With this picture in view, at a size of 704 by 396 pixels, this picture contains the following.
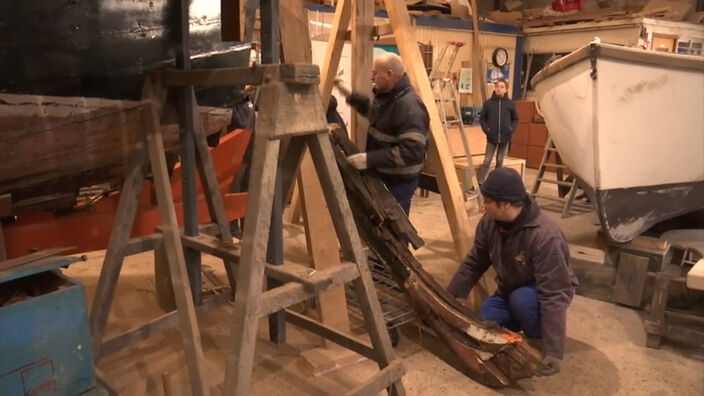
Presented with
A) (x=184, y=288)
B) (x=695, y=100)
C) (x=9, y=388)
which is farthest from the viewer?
(x=695, y=100)

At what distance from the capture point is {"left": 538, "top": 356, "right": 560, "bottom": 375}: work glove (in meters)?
2.15

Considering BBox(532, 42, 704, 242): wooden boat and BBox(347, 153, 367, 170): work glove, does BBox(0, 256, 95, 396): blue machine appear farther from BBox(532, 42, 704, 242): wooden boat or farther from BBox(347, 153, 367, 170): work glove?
BBox(532, 42, 704, 242): wooden boat

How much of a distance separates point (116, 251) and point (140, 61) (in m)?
0.86

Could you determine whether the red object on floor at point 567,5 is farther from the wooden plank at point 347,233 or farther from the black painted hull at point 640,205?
the wooden plank at point 347,233

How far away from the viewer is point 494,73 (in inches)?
362

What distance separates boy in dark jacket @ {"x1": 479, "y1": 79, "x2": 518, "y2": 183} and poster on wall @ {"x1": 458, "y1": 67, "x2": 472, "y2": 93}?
2620 millimetres

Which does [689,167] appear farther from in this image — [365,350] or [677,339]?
[365,350]

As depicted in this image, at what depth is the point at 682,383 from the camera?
2.30m

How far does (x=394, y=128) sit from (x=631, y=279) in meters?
1.75

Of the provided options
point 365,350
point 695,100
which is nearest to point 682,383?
point 365,350

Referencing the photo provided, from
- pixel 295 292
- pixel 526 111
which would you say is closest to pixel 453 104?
pixel 526 111

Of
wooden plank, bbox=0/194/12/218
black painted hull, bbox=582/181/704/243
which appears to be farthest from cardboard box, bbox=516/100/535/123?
wooden plank, bbox=0/194/12/218

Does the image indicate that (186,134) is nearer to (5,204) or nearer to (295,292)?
(5,204)

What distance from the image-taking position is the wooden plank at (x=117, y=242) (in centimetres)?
197
